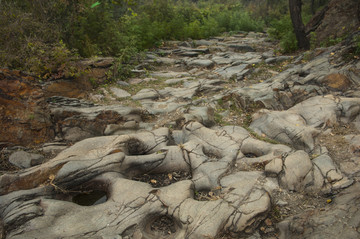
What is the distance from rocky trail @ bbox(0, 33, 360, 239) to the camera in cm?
371

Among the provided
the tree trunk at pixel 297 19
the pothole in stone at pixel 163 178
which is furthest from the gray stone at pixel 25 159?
the tree trunk at pixel 297 19

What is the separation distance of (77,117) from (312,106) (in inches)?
234

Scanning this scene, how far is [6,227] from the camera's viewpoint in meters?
3.68

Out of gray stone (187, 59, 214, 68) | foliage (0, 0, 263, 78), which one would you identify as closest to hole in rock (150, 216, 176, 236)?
foliage (0, 0, 263, 78)

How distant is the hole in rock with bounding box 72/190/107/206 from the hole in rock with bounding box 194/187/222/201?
64.6 inches

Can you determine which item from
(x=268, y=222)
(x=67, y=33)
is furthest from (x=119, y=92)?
(x=268, y=222)

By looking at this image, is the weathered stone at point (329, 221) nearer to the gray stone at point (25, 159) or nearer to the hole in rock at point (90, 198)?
the hole in rock at point (90, 198)

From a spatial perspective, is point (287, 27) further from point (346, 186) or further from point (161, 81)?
point (346, 186)

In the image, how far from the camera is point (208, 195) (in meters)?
4.47

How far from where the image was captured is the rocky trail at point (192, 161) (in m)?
3.71

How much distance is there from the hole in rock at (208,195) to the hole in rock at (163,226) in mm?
637

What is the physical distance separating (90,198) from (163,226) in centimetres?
149

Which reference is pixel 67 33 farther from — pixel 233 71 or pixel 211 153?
pixel 211 153

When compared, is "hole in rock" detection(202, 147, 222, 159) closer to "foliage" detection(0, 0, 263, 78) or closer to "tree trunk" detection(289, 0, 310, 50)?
"foliage" detection(0, 0, 263, 78)
